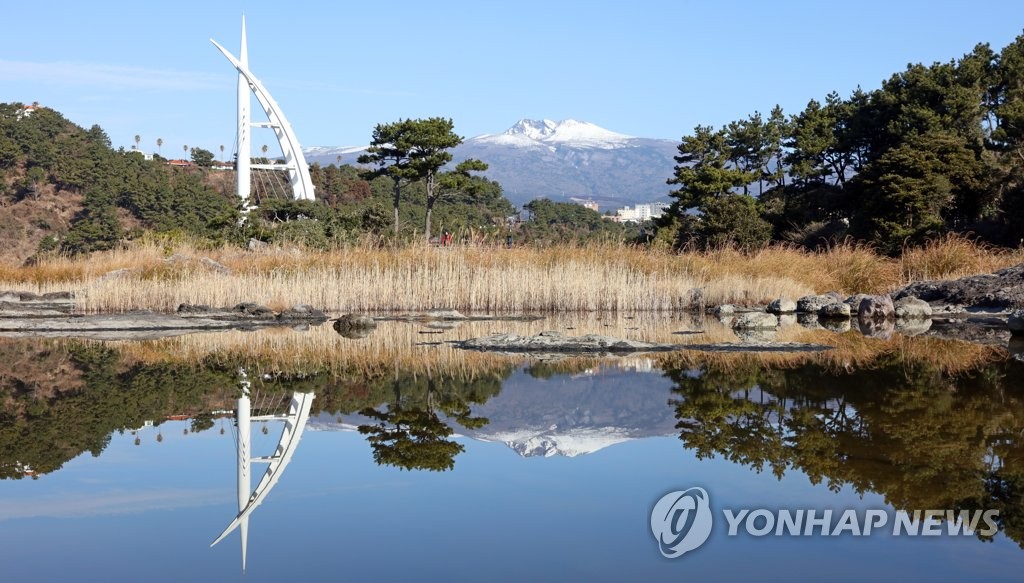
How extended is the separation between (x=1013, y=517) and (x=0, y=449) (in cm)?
526

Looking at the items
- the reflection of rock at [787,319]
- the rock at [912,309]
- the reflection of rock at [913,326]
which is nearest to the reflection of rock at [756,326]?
the reflection of rock at [787,319]

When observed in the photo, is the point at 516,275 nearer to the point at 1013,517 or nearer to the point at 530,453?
the point at 530,453

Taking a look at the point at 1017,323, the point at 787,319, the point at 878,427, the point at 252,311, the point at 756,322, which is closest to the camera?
the point at 878,427

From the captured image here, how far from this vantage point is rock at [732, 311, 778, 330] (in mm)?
13961

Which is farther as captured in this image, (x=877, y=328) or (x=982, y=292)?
(x=982, y=292)

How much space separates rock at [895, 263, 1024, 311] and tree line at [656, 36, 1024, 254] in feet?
22.1

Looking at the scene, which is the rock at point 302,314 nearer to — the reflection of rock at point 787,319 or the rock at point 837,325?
the reflection of rock at point 787,319

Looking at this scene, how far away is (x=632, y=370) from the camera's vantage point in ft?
30.7

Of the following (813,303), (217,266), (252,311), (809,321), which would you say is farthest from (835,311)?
(217,266)

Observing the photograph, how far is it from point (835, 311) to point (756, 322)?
3.22 meters

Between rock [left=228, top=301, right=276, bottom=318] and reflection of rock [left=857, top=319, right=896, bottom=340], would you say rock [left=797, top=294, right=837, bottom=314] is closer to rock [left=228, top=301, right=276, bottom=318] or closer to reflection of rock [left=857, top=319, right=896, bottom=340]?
reflection of rock [left=857, top=319, right=896, bottom=340]

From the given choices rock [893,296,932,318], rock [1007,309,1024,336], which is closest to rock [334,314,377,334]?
rock [893,296,932,318]

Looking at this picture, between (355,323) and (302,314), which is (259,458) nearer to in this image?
(355,323)

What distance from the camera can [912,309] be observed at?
639 inches
